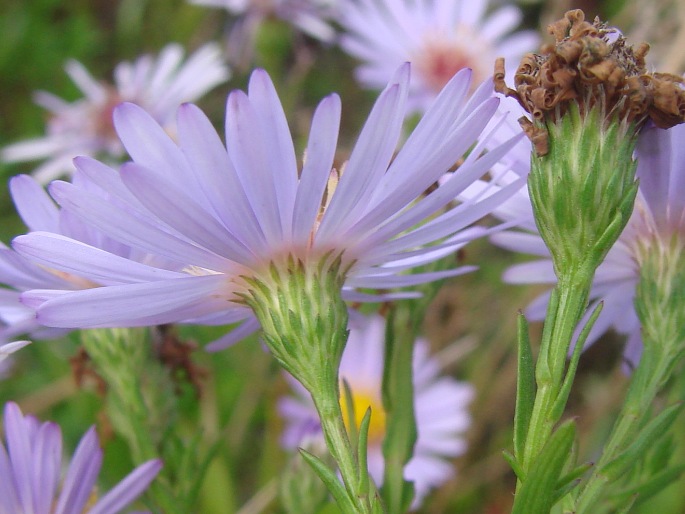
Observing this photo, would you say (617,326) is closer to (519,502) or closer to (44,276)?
(519,502)

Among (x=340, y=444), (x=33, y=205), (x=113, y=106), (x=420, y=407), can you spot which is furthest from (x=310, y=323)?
(x=113, y=106)

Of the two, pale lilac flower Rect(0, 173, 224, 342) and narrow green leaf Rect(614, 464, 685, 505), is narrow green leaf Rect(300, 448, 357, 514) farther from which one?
narrow green leaf Rect(614, 464, 685, 505)

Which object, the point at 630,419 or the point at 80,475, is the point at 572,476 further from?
the point at 80,475

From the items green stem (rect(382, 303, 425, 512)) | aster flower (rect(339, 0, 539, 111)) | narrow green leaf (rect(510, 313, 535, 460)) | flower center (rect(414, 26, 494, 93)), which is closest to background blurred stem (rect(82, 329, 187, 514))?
green stem (rect(382, 303, 425, 512))

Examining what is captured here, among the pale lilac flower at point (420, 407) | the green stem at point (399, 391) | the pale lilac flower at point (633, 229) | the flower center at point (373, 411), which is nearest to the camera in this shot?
the pale lilac flower at point (633, 229)

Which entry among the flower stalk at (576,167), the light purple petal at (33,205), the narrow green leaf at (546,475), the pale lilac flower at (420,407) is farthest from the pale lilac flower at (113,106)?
the narrow green leaf at (546,475)

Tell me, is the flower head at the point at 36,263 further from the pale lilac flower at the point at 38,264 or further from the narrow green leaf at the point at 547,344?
the narrow green leaf at the point at 547,344
